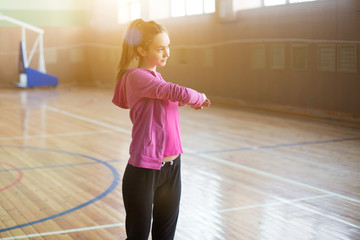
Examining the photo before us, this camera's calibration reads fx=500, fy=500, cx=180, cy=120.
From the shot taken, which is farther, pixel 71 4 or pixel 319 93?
pixel 71 4

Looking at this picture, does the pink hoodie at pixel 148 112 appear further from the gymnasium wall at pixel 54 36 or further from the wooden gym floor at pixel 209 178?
the gymnasium wall at pixel 54 36

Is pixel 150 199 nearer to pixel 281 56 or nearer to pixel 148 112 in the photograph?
pixel 148 112

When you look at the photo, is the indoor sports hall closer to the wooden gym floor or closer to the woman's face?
the wooden gym floor

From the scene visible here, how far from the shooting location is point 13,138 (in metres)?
6.88

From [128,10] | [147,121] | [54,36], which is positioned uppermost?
[128,10]

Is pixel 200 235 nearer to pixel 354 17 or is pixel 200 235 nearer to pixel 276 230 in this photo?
pixel 276 230

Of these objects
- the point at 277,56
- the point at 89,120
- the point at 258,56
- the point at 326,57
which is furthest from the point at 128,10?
the point at 326,57

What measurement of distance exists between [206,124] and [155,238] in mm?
5997

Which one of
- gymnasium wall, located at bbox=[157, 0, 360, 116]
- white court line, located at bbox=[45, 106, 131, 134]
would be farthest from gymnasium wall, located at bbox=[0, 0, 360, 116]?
white court line, located at bbox=[45, 106, 131, 134]

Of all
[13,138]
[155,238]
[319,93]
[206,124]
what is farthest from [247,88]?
[155,238]

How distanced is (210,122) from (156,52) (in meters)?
6.35

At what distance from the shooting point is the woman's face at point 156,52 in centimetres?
207

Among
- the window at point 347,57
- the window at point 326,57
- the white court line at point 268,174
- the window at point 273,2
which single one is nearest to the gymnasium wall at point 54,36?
the window at point 273,2

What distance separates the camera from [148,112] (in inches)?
81.2
